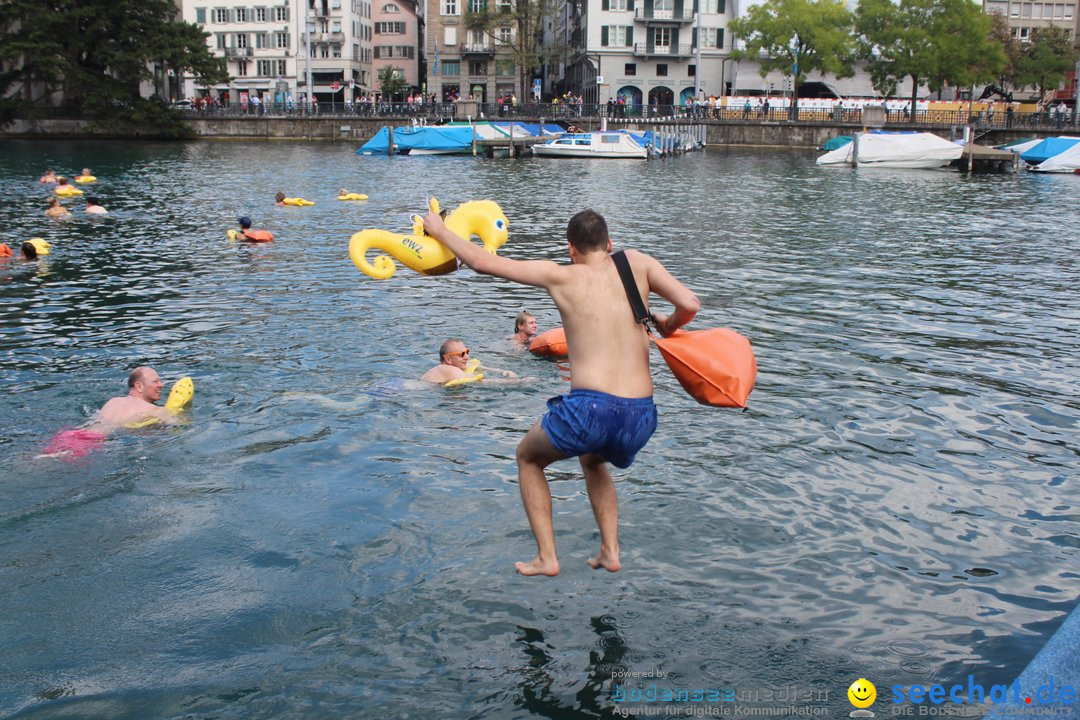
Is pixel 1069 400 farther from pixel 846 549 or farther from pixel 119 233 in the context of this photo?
pixel 119 233

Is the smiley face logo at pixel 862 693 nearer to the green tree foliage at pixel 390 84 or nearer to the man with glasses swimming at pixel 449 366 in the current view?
the man with glasses swimming at pixel 449 366

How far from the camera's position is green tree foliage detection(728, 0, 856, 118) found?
249ft

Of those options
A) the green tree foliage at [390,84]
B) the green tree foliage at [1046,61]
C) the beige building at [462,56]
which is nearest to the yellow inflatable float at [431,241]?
the green tree foliage at [1046,61]

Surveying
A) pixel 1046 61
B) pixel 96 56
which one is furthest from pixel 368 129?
pixel 1046 61

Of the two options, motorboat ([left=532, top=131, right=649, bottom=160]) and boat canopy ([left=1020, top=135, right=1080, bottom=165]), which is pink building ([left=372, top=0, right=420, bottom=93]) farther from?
boat canopy ([left=1020, top=135, right=1080, bottom=165])

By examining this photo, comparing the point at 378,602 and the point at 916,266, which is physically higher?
the point at 916,266

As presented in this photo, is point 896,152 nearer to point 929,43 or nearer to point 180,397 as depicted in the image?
point 929,43

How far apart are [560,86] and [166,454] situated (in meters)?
106

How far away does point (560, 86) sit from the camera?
110375 mm

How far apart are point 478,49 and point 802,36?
115ft

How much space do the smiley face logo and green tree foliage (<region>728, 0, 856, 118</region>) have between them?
75.9 metres

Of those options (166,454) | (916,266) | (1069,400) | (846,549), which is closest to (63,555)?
(166,454)

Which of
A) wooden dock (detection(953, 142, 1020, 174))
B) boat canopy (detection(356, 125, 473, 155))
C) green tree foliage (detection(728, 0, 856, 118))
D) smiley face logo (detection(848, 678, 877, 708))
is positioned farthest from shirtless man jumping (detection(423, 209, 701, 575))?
green tree foliage (detection(728, 0, 856, 118))

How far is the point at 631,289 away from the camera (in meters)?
5.49
